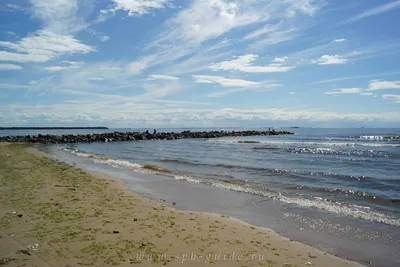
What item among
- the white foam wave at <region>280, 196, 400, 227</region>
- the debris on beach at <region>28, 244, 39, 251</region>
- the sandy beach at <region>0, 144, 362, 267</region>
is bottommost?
the white foam wave at <region>280, 196, 400, 227</region>

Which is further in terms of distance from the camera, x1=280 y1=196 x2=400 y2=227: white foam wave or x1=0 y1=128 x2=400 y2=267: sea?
x1=280 y1=196 x2=400 y2=227: white foam wave

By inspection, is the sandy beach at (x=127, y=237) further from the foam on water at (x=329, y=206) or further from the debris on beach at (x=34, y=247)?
the foam on water at (x=329, y=206)

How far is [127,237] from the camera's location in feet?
20.0

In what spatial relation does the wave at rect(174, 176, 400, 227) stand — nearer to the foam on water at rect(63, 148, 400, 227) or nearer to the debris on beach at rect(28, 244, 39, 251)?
the foam on water at rect(63, 148, 400, 227)

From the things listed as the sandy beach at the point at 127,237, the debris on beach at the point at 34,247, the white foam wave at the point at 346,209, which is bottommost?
the white foam wave at the point at 346,209

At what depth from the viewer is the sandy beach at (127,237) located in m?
5.10

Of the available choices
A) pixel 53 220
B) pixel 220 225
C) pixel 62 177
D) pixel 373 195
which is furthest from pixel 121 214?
pixel 373 195

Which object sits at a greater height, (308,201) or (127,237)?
(127,237)

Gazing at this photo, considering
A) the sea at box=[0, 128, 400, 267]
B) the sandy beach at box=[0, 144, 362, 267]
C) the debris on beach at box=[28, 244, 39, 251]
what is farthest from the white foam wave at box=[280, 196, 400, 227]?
the debris on beach at box=[28, 244, 39, 251]

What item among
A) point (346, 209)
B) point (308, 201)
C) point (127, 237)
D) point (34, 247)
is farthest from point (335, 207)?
point (34, 247)

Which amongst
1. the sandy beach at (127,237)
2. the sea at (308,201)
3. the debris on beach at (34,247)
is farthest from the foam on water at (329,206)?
the debris on beach at (34,247)

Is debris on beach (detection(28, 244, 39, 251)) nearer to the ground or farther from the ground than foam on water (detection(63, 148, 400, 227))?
farther from the ground

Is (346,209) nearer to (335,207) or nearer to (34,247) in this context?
(335,207)

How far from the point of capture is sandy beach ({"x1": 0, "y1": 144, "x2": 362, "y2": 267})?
510 centimetres
